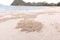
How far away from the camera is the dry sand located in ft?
3.15

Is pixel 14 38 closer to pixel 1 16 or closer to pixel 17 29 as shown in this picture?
pixel 17 29

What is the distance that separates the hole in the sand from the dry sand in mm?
27

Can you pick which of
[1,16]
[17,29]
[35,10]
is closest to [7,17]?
[1,16]

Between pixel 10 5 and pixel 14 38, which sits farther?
pixel 10 5

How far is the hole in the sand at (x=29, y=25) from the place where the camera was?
996 mm

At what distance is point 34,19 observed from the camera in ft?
3.42

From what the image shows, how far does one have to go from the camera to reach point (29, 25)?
39.6 inches

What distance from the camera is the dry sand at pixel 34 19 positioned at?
96cm

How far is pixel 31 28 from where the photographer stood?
3.28 ft

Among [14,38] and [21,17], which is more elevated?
[21,17]

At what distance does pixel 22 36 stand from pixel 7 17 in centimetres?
24

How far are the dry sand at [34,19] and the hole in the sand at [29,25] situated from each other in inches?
1.1

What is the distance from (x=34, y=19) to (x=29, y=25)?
3.0 inches

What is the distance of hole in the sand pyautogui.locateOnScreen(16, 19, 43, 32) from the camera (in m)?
1.00
